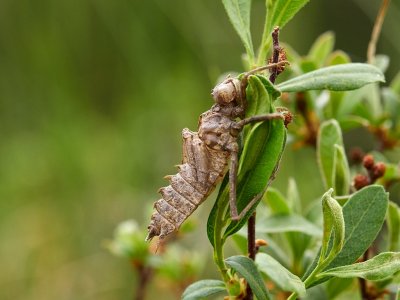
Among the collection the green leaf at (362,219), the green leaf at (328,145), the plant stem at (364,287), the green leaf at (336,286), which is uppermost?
the green leaf at (328,145)

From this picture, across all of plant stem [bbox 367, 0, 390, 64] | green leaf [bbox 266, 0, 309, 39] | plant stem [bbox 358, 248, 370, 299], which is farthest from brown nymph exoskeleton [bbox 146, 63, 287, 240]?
plant stem [bbox 367, 0, 390, 64]

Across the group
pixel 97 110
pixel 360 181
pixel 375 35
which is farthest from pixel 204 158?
pixel 97 110

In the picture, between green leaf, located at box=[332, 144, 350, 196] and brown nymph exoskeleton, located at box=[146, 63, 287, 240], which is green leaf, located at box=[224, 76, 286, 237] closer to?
brown nymph exoskeleton, located at box=[146, 63, 287, 240]

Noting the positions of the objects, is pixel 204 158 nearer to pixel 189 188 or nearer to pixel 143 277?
pixel 189 188

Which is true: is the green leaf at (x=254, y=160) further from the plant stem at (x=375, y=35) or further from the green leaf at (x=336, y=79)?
the plant stem at (x=375, y=35)

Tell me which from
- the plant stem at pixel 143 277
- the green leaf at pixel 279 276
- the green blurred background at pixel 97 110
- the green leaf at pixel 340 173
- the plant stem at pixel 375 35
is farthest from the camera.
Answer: the green blurred background at pixel 97 110

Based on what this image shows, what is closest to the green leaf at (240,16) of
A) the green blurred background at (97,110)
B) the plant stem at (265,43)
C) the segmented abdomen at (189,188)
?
the plant stem at (265,43)
